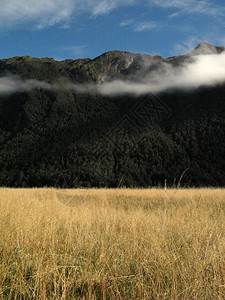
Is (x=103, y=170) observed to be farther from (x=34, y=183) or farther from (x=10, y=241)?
(x=10, y=241)

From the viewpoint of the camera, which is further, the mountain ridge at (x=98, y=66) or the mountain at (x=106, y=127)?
the mountain ridge at (x=98, y=66)

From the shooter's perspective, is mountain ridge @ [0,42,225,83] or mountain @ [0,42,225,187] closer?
mountain @ [0,42,225,187]

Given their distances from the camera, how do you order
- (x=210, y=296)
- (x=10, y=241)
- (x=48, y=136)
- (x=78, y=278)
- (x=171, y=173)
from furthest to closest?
1. (x=48, y=136)
2. (x=171, y=173)
3. (x=10, y=241)
4. (x=78, y=278)
5. (x=210, y=296)

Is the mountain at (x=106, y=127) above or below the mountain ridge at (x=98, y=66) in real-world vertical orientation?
below

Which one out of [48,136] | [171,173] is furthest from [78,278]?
[48,136]

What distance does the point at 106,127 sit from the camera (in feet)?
233

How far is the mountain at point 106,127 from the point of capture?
176ft

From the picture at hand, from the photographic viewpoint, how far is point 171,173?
53.8m

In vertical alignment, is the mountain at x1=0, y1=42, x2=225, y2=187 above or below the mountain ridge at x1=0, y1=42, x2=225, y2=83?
below

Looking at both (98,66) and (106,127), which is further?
(98,66)

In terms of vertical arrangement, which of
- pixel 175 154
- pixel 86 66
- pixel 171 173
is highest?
pixel 86 66

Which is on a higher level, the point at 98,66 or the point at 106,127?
the point at 98,66

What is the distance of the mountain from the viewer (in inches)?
2117

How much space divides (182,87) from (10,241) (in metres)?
88.5
